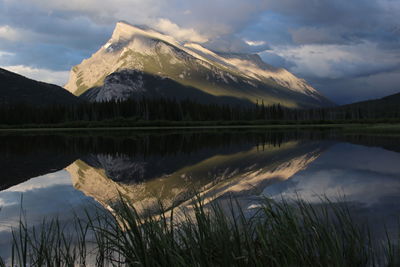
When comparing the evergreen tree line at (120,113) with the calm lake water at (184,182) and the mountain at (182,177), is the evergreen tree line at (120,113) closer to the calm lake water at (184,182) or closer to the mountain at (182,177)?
the mountain at (182,177)

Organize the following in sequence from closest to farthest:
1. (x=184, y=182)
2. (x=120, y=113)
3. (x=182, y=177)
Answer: (x=184, y=182), (x=182, y=177), (x=120, y=113)

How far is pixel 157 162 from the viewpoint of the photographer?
30609mm

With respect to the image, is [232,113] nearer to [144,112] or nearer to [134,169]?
[144,112]

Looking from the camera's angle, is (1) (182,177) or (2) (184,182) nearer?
(2) (184,182)

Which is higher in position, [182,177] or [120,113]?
[120,113]

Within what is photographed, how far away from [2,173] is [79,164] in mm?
6418

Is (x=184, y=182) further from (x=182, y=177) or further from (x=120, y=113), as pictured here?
(x=120, y=113)

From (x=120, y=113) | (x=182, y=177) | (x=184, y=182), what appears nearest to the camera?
(x=184, y=182)

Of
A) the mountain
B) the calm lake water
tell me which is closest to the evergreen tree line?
the mountain

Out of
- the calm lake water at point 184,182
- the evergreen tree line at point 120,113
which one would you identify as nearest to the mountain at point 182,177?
the calm lake water at point 184,182

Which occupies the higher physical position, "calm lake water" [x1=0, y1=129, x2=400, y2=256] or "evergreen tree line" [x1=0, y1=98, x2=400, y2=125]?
"evergreen tree line" [x1=0, y1=98, x2=400, y2=125]

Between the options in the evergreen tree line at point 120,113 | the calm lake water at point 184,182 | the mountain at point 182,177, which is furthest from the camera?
the evergreen tree line at point 120,113

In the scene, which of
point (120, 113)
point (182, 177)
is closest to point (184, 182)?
point (182, 177)

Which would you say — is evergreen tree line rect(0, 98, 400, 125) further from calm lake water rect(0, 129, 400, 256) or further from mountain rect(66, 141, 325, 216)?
calm lake water rect(0, 129, 400, 256)
